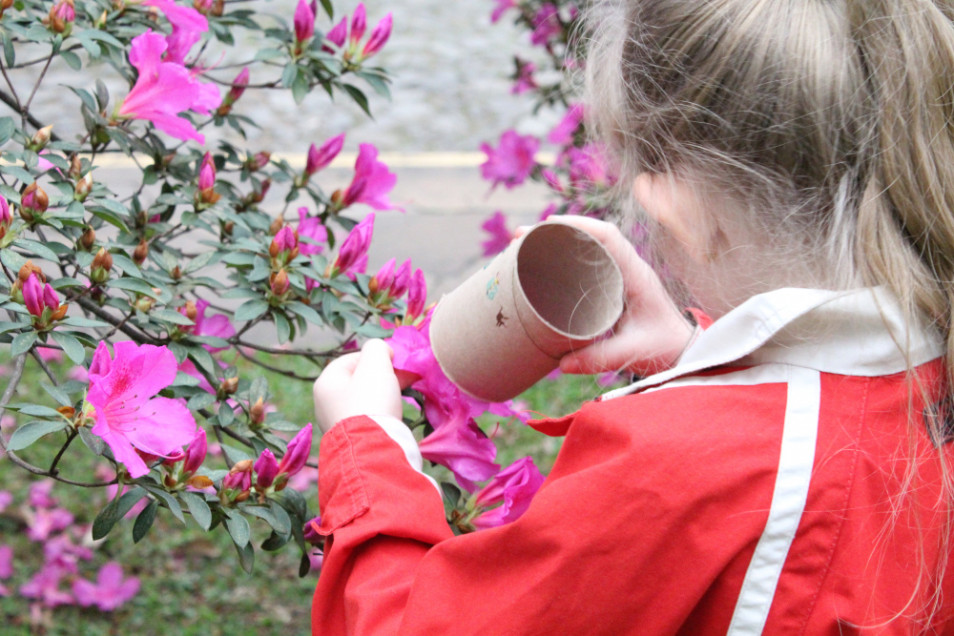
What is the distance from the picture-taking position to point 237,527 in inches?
40.3

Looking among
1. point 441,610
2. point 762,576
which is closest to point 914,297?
point 762,576

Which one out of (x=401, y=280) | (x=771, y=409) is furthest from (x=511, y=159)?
(x=771, y=409)

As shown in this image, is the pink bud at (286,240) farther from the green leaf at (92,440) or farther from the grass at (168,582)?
the grass at (168,582)

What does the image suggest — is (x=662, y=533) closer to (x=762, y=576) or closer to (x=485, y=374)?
(x=762, y=576)

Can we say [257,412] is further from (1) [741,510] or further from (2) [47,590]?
(2) [47,590]

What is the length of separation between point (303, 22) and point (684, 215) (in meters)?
0.77

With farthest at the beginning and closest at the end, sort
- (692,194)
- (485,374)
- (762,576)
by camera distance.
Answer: (485,374) → (692,194) → (762,576)

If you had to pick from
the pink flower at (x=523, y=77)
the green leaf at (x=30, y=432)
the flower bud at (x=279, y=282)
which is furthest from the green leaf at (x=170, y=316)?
the pink flower at (x=523, y=77)

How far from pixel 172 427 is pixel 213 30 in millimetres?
794

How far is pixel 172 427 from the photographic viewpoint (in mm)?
1017

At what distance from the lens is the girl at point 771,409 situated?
0.85m

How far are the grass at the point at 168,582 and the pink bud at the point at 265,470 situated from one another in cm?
114

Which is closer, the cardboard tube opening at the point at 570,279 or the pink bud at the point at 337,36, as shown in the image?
the cardboard tube opening at the point at 570,279

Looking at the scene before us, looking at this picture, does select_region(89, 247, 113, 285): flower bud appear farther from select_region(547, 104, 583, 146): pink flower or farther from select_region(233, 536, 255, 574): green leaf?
select_region(547, 104, 583, 146): pink flower
